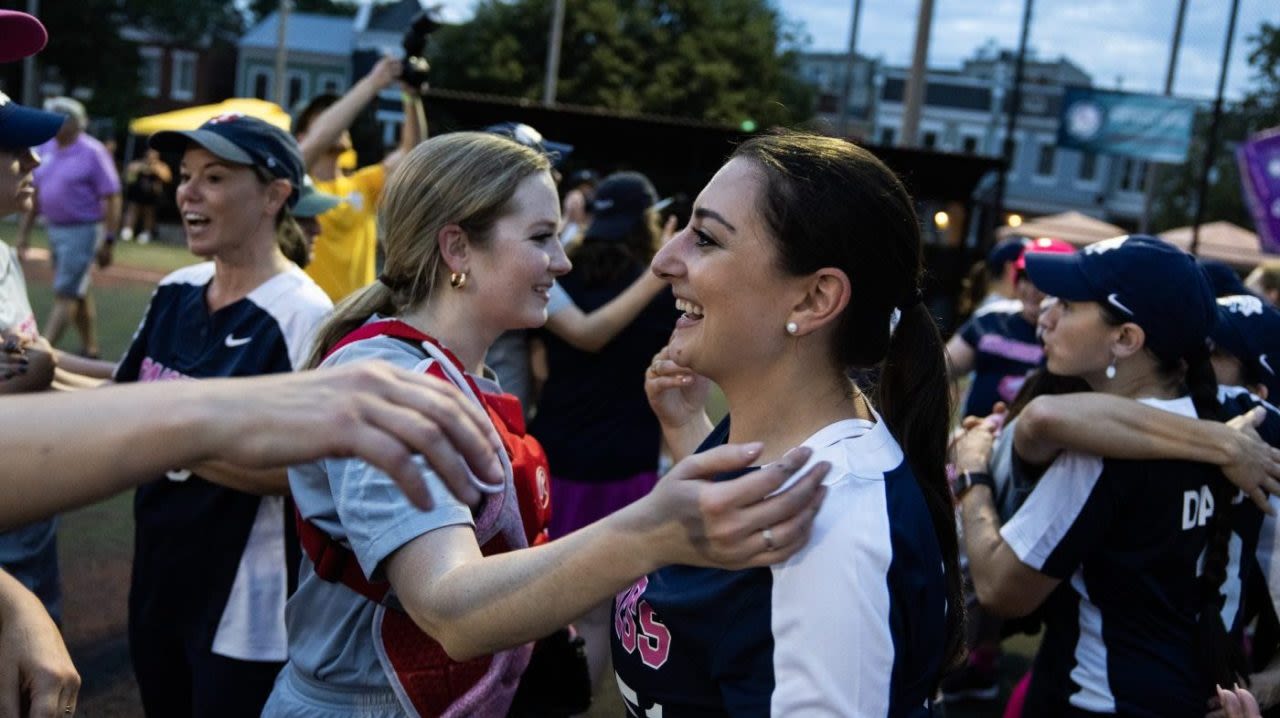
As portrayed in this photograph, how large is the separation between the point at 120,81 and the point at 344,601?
54.2 meters

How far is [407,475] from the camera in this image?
1182 millimetres

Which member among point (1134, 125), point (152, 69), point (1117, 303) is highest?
point (152, 69)

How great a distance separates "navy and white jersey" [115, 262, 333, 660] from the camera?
123 inches

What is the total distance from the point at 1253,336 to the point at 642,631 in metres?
2.54

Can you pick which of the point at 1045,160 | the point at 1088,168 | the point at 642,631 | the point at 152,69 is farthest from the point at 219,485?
the point at 1045,160

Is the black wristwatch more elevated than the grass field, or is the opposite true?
the black wristwatch

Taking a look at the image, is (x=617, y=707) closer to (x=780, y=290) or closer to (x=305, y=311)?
(x=305, y=311)

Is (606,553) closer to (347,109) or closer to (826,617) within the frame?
(826,617)

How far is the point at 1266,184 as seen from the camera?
47.8 ft

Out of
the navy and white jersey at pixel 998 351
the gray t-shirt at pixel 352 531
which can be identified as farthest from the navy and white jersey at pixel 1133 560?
the navy and white jersey at pixel 998 351

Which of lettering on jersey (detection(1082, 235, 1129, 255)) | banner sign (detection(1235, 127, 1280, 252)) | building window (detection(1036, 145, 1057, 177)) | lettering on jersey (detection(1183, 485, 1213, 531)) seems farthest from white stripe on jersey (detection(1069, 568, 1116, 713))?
building window (detection(1036, 145, 1057, 177))

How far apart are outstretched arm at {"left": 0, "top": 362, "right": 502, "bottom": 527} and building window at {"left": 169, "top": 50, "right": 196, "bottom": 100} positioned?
220ft

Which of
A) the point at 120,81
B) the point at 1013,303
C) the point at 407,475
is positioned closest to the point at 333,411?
the point at 407,475

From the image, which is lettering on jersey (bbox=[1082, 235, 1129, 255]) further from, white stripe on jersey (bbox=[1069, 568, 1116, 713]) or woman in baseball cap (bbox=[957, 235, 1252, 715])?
white stripe on jersey (bbox=[1069, 568, 1116, 713])
